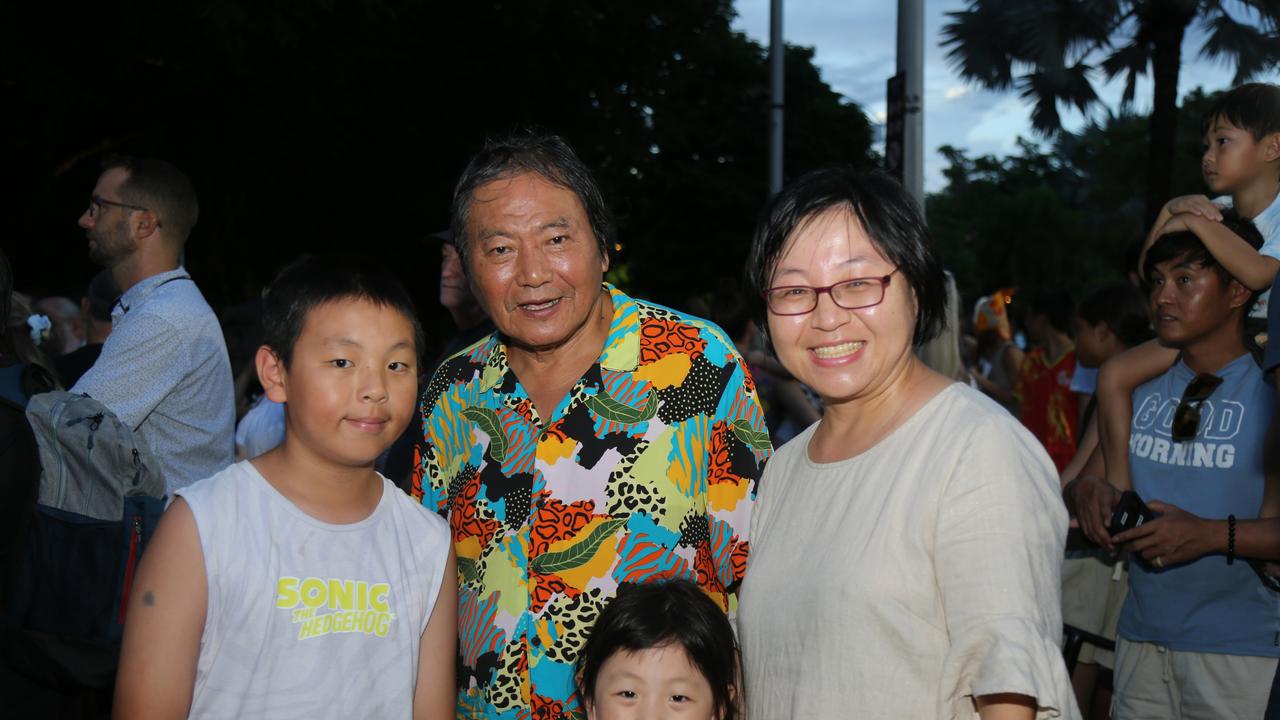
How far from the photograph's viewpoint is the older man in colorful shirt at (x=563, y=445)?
2900mm

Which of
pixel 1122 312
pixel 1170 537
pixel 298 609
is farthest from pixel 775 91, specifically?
pixel 298 609

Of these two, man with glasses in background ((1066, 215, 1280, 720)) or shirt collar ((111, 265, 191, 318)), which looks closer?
man with glasses in background ((1066, 215, 1280, 720))

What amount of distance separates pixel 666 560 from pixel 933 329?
3.04 feet

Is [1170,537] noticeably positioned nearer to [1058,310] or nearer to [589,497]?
[589,497]

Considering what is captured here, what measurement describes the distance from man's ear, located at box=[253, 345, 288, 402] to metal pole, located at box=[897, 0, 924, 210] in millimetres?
5697

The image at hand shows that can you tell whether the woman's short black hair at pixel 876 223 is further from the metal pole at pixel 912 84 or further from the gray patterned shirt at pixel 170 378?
the metal pole at pixel 912 84

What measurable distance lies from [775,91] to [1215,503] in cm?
1636

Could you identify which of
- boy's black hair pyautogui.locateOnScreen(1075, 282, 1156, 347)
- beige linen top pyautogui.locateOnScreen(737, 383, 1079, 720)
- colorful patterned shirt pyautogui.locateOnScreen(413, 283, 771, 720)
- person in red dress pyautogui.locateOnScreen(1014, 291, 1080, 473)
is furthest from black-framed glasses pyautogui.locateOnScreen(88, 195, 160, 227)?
person in red dress pyautogui.locateOnScreen(1014, 291, 1080, 473)

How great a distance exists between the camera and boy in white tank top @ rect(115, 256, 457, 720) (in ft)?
7.75

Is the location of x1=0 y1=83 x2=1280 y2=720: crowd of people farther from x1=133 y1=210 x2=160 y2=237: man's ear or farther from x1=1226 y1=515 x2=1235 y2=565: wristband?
x1=133 y1=210 x2=160 y2=237: man's ear

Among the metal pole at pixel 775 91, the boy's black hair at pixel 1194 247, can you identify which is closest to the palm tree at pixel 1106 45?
the metal pole at pixel 775 91

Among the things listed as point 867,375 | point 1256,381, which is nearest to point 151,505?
point 867,375

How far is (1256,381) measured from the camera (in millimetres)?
3758

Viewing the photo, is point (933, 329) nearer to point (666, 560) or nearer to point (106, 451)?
point (666, 560)
